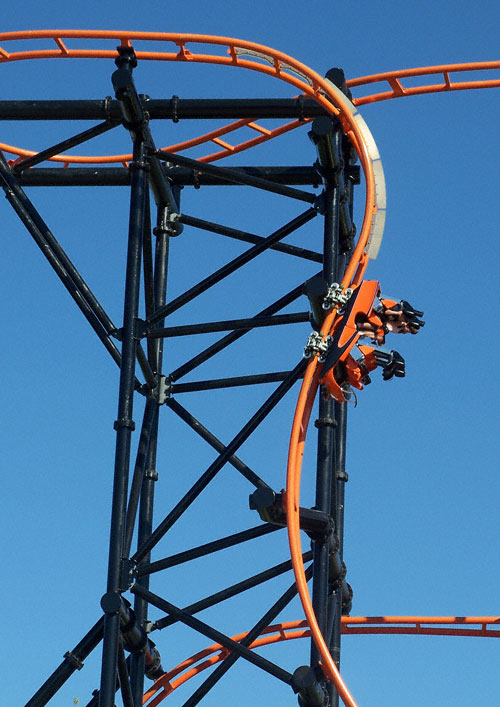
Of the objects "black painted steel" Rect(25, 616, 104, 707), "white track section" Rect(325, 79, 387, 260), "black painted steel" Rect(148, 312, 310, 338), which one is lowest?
"black painted steel" Rect(25, 616, 104, 707)

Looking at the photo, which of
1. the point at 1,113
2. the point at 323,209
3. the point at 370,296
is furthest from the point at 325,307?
the point at 1,113

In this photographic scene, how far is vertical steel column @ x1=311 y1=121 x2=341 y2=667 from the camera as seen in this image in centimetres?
1099

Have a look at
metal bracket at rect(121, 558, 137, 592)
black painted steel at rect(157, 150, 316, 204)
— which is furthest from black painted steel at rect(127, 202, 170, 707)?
black painted steel at rect(157, 150, 316, 204)

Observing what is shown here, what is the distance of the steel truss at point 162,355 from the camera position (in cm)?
1102

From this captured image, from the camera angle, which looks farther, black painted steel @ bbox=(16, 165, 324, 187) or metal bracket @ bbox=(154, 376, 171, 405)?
black painted steel @ bbox=(16, 165, 324, 187)

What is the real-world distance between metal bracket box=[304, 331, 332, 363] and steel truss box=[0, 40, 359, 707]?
0.42m

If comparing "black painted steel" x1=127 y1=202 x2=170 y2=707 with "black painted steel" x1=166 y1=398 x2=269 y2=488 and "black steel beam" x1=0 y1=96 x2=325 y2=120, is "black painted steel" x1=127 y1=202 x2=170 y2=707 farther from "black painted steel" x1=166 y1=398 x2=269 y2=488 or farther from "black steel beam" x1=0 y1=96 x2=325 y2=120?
"black steel beam" x1=0 y1=96 x2=325 y2=120

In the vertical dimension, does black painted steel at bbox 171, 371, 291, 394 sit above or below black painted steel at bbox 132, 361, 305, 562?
above

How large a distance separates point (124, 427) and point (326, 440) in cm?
166

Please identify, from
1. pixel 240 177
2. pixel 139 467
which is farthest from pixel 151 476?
pixel 240 177

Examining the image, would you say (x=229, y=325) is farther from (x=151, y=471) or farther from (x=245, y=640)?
(x=245, y=640)

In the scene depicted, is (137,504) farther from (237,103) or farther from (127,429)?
(237,103)

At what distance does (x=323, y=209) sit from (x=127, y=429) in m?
2.52

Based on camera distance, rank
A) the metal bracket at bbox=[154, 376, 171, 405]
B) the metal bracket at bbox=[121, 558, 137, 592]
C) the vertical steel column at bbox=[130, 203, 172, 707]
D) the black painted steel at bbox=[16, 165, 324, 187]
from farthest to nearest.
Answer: the black painted steel at bbox=[16, 165, 324, 187] → the metal bracket at bbox=[154, 376, 171, 405] → the vertical steel column at bbox=[130, 203, 172, 707] → the metal bracket at bbox=[121, 558, 137, 592]
